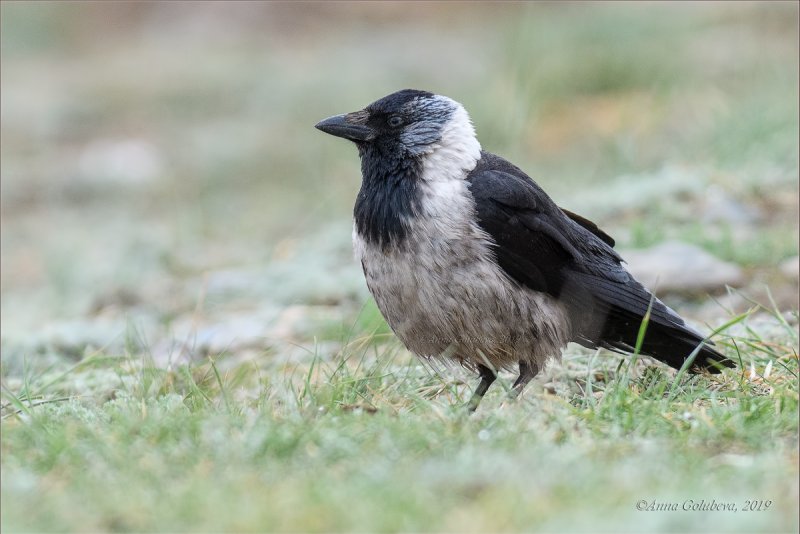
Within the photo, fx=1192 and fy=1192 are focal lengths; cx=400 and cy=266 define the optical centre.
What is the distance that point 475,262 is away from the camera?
414 centimetres

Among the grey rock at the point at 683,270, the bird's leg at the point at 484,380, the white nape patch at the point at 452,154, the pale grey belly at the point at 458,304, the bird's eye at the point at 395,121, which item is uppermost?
the bird's eye at the point at 395,121

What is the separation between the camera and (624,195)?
7359 mm

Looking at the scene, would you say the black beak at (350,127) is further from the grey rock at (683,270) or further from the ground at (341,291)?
the grey rock at (683,270)

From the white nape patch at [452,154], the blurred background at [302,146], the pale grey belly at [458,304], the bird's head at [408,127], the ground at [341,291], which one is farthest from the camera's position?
the blurred background at [302,146]

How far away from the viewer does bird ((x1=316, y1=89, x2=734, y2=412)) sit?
412cm

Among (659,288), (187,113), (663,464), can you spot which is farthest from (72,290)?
(187,113)

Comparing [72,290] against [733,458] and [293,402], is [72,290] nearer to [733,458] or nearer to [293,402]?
[293,402]

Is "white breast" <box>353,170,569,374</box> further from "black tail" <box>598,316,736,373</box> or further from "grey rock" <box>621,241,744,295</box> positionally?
"grey rock" <box>621,241,744,295</box>

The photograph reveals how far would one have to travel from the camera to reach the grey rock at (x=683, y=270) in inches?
227

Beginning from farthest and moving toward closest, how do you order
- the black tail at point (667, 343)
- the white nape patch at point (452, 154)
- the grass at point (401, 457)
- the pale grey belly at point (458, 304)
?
1. the white nape patch at point (452, 154)
2. the black tail at point (667, 343)
3. the pale grey belly at point (458, 304)
4. the grass at point (401, 457)

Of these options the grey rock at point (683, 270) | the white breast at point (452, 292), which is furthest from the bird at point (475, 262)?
the grey rock at point (683, 270)

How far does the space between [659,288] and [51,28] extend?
53.7 ft

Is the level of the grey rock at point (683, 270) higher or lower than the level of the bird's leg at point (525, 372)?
higher

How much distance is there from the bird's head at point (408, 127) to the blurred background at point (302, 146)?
3.08ft
